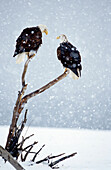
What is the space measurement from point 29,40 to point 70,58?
13.5 inches

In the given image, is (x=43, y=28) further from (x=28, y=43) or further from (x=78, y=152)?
(x=78, y=152)

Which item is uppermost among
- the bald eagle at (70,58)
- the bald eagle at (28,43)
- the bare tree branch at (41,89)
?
the bald eagle at (28,43)

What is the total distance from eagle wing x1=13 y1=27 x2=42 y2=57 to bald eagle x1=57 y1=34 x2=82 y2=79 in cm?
18

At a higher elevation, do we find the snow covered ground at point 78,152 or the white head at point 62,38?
the white head at point 62,38

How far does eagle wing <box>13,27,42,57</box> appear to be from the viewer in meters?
1.63

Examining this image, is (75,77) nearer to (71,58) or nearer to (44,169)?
(71,58)

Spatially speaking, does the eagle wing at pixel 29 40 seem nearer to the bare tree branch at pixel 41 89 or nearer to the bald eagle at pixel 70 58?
the bald eagle at pixel 70 58

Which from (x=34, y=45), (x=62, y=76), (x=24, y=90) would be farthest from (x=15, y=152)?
(x=34, y=45)

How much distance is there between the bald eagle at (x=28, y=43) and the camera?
1634 mm

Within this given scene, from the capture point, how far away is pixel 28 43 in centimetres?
163

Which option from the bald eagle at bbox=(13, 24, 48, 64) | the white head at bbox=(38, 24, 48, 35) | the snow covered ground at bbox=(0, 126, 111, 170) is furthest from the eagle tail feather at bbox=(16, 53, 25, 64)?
the snow covered ground at bbox=(0, 126, 111, 170)

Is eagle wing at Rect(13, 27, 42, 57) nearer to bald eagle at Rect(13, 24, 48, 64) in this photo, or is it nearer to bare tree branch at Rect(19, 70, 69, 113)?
bald eagle at Rect(13, 24, 48, 64)

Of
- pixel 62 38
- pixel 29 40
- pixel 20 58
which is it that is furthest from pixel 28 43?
pixel 62 38

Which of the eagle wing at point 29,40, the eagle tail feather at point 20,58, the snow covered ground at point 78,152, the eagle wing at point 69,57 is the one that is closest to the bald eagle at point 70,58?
the eagle wing at point 69,57
